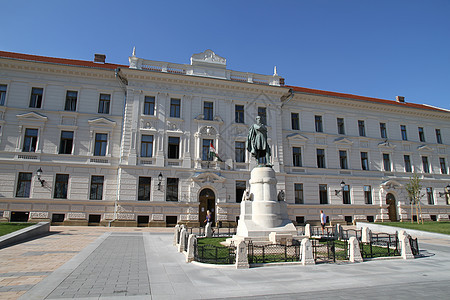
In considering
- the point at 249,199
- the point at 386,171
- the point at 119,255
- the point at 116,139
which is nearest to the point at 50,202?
the point at 116,139

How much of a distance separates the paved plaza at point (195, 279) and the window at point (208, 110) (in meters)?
17.7

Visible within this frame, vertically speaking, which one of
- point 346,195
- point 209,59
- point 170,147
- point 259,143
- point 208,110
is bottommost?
point 346,195

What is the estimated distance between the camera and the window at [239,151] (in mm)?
27078

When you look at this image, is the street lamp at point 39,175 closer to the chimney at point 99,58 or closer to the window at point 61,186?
the window at point 61,186

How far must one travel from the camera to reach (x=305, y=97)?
3038cm

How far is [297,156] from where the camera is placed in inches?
1154

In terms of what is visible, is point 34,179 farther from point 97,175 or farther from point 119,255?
point 119,255

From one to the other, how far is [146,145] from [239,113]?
9631 mm

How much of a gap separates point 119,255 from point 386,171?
99.3ft

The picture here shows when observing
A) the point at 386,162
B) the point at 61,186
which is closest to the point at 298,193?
the point at 386,162

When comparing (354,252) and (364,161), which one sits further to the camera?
(364,161)

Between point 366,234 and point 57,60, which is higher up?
point 57,60

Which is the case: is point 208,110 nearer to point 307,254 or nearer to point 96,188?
point 96,188

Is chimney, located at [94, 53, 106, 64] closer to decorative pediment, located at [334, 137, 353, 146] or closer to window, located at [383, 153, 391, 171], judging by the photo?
decorative pediment, located at [334, 137, 353, 146]
